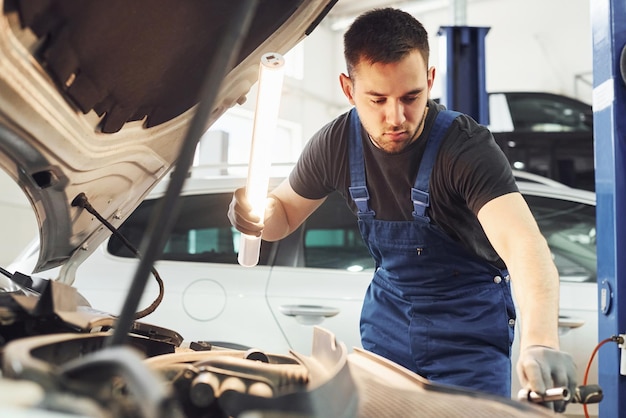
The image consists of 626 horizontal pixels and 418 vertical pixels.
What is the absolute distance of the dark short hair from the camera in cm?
147

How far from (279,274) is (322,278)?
0.57 ft

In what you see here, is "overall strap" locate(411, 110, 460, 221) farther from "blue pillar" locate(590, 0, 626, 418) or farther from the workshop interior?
"blue pillar" locate(590, 0, 626, 418)

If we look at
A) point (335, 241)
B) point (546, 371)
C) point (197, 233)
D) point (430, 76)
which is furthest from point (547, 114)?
point (546, 371)

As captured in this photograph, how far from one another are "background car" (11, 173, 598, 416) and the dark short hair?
1154mm

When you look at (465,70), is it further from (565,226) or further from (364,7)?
(364,7)

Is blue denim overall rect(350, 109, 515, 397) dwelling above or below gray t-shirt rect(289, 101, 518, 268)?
below

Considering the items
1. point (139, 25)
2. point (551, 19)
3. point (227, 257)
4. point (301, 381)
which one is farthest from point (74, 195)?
point (551, 19)

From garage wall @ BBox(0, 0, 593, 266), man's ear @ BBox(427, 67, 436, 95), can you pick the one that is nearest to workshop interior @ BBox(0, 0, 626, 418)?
man's ear @ BBox(427, 67, 436, 95)

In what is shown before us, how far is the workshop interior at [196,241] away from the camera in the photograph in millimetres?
664

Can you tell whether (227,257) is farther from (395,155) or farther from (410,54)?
(410,54)

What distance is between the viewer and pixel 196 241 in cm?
268

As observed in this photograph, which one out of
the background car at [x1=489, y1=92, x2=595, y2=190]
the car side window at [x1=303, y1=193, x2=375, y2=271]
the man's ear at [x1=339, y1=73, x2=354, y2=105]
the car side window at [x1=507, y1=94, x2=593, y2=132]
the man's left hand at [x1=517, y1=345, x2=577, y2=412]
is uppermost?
the car side window at [x1=507, y1=94, x2=593, y2=132]

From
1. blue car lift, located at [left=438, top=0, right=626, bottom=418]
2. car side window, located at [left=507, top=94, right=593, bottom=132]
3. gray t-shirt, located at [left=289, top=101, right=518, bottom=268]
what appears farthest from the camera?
car side window, located at [left=507, top=94, right=593, bottom=132]

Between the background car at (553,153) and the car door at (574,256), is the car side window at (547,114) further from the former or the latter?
the car door at (574,256)
